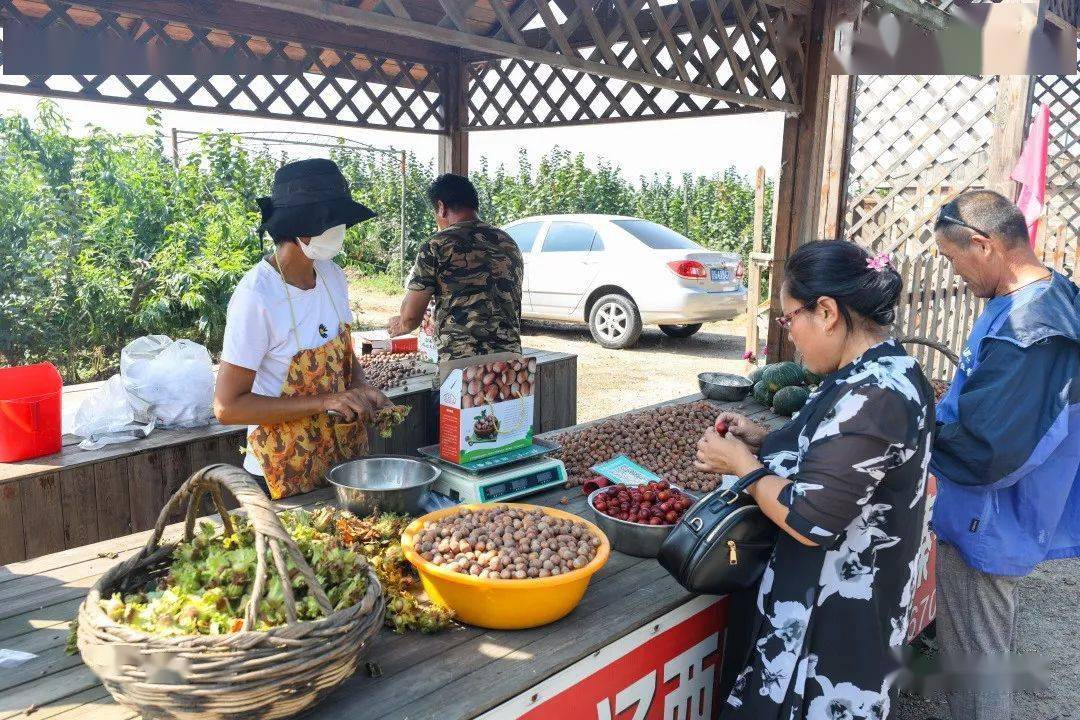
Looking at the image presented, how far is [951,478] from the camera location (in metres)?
2.50

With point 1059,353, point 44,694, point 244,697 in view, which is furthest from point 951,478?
point 44,694

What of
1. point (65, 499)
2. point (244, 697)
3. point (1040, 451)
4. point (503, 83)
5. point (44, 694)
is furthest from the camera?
point (503, 83)

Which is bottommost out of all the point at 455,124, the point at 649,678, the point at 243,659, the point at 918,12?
the point at 649,678

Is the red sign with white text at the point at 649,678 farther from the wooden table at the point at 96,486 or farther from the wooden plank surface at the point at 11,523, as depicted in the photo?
the wooden plank surface at the point at 11,523

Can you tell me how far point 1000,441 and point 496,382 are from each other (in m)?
1.57

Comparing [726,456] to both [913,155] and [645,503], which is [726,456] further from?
[913,155]

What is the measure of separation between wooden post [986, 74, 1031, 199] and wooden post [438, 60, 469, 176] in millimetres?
4306

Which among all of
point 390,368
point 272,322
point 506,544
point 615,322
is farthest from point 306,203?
point 615,322

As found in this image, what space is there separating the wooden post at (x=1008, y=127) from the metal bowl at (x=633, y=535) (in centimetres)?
510

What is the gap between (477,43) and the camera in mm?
3693

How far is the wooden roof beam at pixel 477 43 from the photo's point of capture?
3.07 meters

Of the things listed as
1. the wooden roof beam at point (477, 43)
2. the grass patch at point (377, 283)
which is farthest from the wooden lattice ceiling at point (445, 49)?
the grass patch at point (377, 283)

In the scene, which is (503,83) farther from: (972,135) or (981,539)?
(981,539)

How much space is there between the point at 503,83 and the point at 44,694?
20.2 ft
